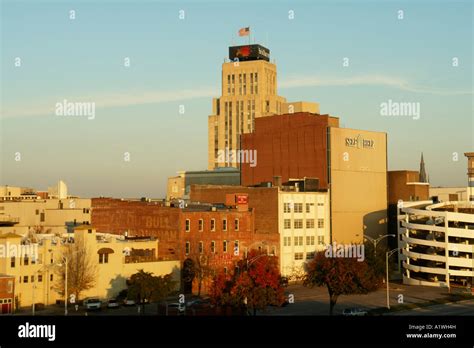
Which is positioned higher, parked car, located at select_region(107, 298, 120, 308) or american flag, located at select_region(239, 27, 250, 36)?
american flag, located at select_region(239, 27, 250, 36)

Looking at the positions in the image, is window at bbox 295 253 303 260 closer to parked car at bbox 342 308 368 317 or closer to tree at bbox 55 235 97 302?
parked car at bbox 342 308 368 317

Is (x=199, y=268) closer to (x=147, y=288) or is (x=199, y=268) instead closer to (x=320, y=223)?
(x=147, y=288)

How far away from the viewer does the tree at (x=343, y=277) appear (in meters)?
63.6

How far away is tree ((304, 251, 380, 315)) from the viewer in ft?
209

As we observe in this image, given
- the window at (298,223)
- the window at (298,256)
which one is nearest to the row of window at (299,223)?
the window at (298,223)

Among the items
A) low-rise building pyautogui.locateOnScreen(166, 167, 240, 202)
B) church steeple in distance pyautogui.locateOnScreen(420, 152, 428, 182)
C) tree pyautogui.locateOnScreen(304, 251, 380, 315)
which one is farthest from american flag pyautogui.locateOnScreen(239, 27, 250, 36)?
tree pyautogui.locateOnScreen(304, 251, 380, 315)

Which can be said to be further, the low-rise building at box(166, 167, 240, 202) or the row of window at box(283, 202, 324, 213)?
the low-rise building at box(166, 167, 240, 202)

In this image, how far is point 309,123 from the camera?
338 ft

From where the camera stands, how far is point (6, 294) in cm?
5809

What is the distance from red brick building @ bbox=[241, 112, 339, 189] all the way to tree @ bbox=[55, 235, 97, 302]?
142 ft

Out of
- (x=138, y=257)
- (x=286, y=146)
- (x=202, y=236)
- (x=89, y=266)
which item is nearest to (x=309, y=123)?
(x=286, y=146)

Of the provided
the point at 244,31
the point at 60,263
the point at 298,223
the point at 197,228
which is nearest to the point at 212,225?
the point at 197,228

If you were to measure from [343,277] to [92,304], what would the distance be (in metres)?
22.5

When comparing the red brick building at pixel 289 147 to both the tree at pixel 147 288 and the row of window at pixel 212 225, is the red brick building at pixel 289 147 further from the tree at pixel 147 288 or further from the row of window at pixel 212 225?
the tree at pixel 147 288
